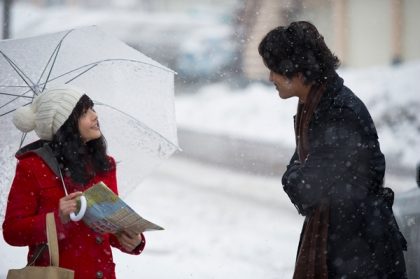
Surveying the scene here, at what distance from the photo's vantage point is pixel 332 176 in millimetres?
3334

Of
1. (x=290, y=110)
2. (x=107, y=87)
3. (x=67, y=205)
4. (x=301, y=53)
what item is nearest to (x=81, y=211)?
(x=67, y=205)

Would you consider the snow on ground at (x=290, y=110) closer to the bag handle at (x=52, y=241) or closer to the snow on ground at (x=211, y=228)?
the snow on ground at (x=211, y=228)

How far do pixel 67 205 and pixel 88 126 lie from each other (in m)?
0.42

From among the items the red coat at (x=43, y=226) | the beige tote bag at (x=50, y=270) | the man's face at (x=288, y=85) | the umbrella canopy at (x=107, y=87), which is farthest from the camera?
the umbrella canopy at (x=107, y=87)

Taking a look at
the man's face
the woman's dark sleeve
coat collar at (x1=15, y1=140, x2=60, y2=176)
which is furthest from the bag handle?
the man's face

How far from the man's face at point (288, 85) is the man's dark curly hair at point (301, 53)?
0.07 ft

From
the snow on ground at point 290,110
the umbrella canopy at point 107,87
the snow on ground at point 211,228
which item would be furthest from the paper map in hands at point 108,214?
the snow on ground at point 290,110

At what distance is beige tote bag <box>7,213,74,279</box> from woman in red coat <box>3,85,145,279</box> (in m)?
0.03

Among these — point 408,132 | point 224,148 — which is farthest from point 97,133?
point 224,148

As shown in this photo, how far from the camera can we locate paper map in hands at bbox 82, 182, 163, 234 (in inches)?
123

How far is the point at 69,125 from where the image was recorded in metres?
3.42

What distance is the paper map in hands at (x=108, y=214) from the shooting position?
123 inches

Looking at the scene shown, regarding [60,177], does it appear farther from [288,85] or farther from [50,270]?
[288,85]

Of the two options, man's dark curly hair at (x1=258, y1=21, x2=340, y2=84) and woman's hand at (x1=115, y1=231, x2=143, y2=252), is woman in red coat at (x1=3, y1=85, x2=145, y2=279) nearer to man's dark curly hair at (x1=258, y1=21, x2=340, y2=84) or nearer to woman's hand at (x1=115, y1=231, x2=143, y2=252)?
woman's hand at (x1=115, y1=231, x2=143, y2=252)
